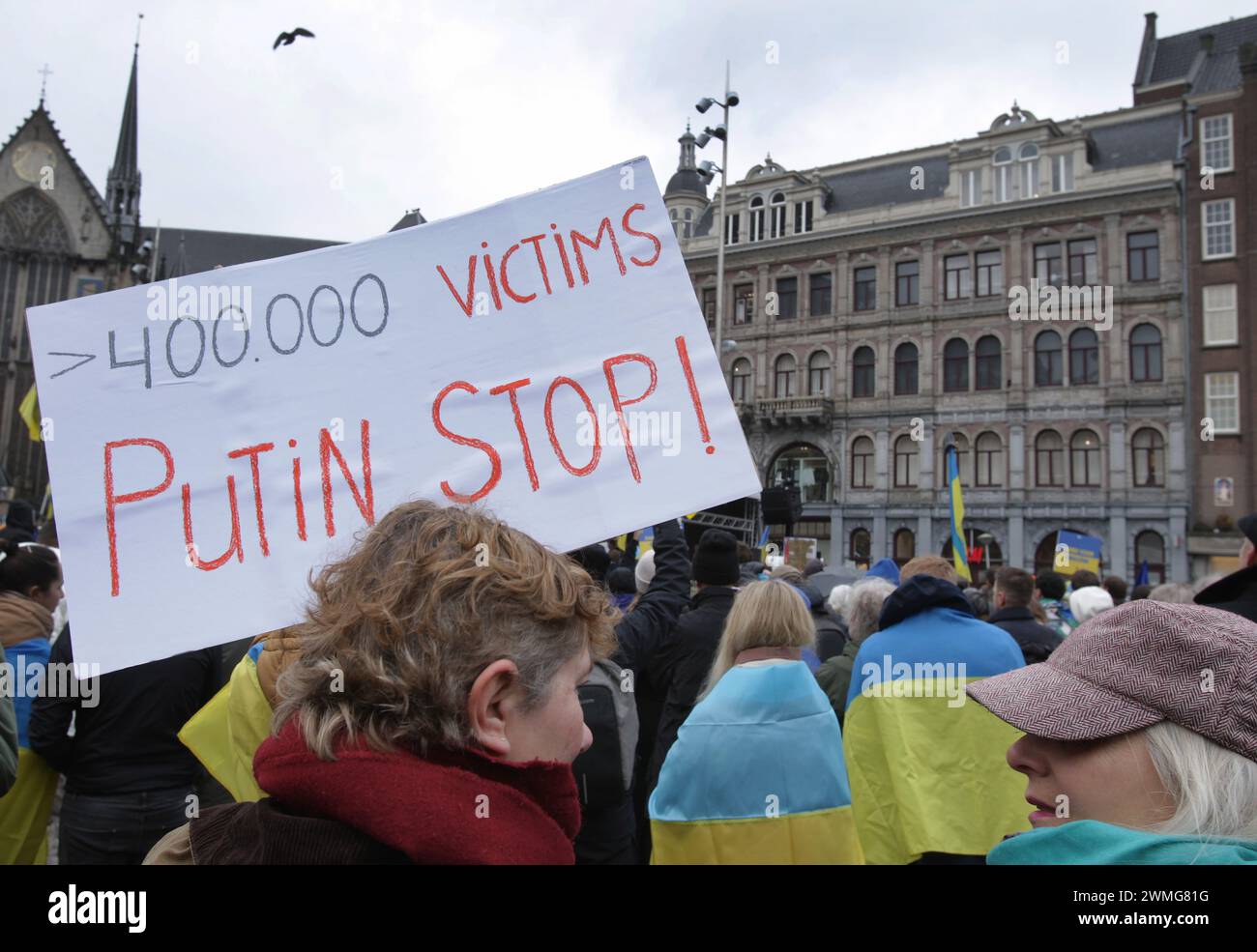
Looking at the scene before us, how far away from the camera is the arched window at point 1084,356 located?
30.5m

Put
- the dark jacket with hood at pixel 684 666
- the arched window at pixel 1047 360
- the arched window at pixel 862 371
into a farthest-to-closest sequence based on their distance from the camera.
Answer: the arched window at pixel 862 371 < the arched window at pixel 1047 360 < the dark jacket with hood at pixel 684 666

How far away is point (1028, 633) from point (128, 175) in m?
67.2

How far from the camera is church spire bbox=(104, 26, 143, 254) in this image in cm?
5462

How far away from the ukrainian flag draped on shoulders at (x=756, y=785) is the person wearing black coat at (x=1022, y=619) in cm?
227

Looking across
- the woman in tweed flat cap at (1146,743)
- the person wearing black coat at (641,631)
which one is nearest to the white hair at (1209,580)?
the woman in tweed flat cap at (1146,743)

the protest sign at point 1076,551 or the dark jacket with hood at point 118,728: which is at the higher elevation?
the dark jacket with hood at point 118,728

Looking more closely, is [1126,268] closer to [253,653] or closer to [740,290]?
[740,290]

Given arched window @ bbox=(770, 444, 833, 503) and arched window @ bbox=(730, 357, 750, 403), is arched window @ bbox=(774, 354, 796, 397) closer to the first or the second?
arched window @ bbox=(730, 357, 750, 403)

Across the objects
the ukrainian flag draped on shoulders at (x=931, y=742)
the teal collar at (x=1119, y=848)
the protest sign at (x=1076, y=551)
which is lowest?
the protest sign at (x=1076, y=551)

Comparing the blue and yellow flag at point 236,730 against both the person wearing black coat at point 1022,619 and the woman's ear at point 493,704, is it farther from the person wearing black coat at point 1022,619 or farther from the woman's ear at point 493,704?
the person wearing black coat at point 1022,619

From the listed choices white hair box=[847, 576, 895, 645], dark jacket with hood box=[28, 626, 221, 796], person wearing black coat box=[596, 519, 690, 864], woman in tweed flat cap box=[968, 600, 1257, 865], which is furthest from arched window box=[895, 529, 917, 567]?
woman in tweed flat cap box=[968, 600, 1257, 865]
